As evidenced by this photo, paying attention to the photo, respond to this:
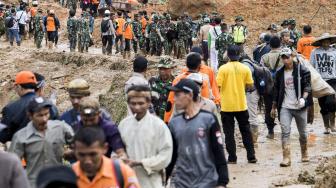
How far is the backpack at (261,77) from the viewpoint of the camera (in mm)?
13617

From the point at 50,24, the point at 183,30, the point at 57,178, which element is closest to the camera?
the point at 57,178

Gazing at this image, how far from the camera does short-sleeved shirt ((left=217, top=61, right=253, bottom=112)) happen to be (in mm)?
12047

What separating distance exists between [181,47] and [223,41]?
6.33 meters

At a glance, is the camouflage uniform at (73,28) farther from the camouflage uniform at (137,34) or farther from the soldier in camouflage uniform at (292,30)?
Answer: the soldier in camouflage uniform at (292,30)

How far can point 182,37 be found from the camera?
25.6m

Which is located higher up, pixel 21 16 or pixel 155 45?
pixel 21 16

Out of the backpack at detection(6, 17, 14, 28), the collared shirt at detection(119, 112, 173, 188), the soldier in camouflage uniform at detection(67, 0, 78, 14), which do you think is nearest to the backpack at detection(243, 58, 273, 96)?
the collared shirt at detection(119, 112, 173, 188)

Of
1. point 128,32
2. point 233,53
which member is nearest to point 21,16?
point 128,32

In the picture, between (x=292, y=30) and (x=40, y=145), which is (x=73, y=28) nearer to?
(x=292, y=30)

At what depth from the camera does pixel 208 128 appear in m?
7.30

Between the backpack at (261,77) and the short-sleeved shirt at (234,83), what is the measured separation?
150cm

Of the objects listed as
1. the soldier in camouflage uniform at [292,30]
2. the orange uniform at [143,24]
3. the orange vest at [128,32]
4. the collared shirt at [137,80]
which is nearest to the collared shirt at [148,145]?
the collared shirt at [137,80]

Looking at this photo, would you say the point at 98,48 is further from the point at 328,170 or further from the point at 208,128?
the point at 208,128

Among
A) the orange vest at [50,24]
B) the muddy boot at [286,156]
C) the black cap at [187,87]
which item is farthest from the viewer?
the orange vest at [50,24]
